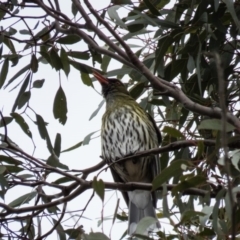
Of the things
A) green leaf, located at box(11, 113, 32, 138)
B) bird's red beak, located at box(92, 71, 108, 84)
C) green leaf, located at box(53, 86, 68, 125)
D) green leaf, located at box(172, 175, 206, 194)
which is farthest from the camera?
bird's red beak, located at box(92, 71, 108, 84)

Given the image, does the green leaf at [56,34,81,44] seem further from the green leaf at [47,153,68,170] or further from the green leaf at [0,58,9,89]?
the green leaf at [47,153,68,170]

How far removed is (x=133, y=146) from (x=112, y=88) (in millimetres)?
587

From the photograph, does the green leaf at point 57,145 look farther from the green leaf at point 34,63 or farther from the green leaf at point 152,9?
the green leaf at point 152,9

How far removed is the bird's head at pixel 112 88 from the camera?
178 inches

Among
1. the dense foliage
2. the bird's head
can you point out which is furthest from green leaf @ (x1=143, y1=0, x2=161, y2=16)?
the bird's head

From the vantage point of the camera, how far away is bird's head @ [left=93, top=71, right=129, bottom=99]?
4520mm

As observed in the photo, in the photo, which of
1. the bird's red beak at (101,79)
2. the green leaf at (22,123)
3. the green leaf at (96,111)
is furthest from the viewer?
the bird's red beak at (101,79)

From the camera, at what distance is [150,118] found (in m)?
4.22

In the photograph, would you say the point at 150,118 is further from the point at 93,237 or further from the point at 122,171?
the point at 93,237

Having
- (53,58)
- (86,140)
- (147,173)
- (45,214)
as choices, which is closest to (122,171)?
(147,173)

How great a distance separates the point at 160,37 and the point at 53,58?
0.51 m

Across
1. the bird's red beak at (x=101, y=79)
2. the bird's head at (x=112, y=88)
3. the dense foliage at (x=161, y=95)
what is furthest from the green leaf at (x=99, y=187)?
the bird's head at (x=112, y=88)

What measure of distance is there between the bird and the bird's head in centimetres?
16

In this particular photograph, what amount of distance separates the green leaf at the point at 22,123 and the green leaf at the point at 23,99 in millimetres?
180
